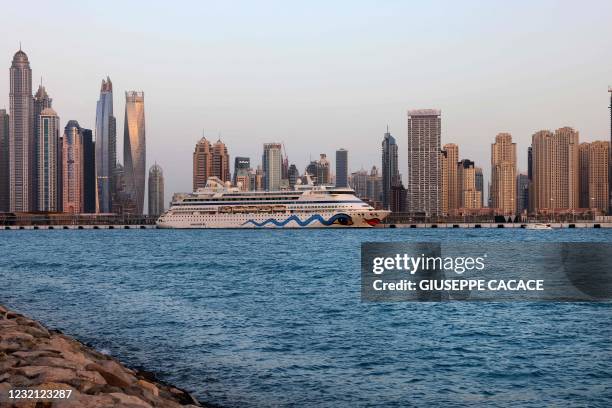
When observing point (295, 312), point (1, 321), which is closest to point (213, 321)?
point (295, 312)

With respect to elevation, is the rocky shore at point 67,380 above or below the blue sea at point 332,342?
above

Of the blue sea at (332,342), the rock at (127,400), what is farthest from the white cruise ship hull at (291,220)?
the rock at (127,400)

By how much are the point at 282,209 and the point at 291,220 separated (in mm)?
2824

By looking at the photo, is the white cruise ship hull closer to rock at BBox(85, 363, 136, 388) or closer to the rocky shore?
the rocky shore

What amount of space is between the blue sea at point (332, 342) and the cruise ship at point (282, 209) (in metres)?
101

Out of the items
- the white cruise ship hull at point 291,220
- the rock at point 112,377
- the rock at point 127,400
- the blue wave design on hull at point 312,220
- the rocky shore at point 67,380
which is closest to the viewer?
the rocky shore at point 67,380

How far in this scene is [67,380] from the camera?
32.3ft

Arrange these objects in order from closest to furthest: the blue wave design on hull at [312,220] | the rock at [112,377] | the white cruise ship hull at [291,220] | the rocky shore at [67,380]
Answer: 1. the rocky shore at [67,380]
2. the rock at [112,377]
3. the blue wave design on hull at [312,220]
4. the white cruise ship hull at [291,220]

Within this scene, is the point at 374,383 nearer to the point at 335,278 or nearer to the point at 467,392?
the point at 467,392

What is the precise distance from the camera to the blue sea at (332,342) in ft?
48.2

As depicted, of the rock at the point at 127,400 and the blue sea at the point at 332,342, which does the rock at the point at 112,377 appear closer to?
the rock at the point at 127,400

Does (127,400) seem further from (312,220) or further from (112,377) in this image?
(312,220)

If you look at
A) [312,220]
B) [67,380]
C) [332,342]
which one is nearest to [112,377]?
[67,380]

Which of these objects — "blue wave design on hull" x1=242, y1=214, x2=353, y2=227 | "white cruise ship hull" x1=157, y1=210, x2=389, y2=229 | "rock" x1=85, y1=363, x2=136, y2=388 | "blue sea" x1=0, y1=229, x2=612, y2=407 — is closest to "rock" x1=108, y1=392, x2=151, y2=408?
"rock" x1=85, y1=363, x2=136, y2=388
